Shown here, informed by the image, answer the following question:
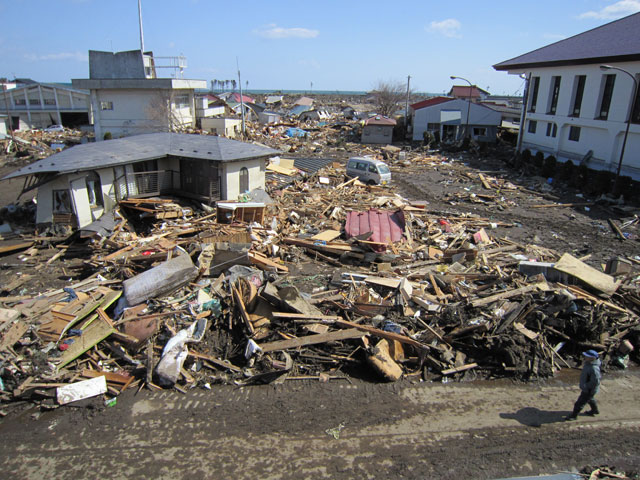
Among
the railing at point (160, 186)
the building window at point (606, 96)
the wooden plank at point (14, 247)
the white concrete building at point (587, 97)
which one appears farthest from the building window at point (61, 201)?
the building window at point (606, 96)

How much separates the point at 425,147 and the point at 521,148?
29.6 feet

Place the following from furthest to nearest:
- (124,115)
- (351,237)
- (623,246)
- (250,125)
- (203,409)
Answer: (250,125) → (124,115) → (623,246) → (351,237) → (203,409)

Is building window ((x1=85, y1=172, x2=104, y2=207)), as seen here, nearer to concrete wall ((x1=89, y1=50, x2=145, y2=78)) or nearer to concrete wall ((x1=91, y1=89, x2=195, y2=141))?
concrete wall ((x1=91, y1=89, x2=195, y2=141))

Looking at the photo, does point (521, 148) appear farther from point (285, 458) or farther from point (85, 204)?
point (285, 458)

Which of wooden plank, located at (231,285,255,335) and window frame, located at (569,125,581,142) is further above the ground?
→ window frame, located at (569,125,581,142)

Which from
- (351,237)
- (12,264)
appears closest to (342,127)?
(351,237)

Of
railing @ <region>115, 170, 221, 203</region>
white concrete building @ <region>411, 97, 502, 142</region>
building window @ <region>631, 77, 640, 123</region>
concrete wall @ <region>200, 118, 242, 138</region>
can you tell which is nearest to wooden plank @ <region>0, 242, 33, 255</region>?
railing @ <region>115, 170, 221, 203</region>

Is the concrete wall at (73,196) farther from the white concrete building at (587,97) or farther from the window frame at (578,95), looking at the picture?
the window frame at (578,95)

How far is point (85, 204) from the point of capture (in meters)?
17.2

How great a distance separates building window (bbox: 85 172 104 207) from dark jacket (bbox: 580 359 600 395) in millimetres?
17906

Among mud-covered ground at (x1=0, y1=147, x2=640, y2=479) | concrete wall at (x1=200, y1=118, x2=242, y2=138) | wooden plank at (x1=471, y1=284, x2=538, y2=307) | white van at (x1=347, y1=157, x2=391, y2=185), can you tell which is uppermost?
concrete wall at (x1=200, y1=118, x2=242, y2=138)

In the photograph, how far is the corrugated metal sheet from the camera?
52.0 ft

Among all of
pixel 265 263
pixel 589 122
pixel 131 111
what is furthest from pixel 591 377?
pixel 131 111

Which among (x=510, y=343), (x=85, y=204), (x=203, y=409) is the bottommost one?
(x=203, y=409)
